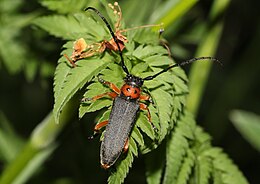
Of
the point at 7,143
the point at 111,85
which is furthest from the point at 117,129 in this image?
the point at 7,143

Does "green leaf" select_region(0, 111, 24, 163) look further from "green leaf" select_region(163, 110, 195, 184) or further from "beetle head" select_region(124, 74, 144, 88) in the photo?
"beetle head" select_region(124, 74, 144, 88)

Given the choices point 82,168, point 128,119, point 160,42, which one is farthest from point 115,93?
point 82,168

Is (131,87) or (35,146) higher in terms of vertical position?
(131,87)

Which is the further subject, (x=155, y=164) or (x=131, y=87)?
(x=155, y=164)

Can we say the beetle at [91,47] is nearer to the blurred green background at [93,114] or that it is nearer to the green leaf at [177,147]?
the green leaf at [177,147]

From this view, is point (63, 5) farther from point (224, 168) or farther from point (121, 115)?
point (224, 168)

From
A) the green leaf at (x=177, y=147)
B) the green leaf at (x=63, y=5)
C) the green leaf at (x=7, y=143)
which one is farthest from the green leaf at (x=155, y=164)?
the green leaf at (x=7, y=143)
